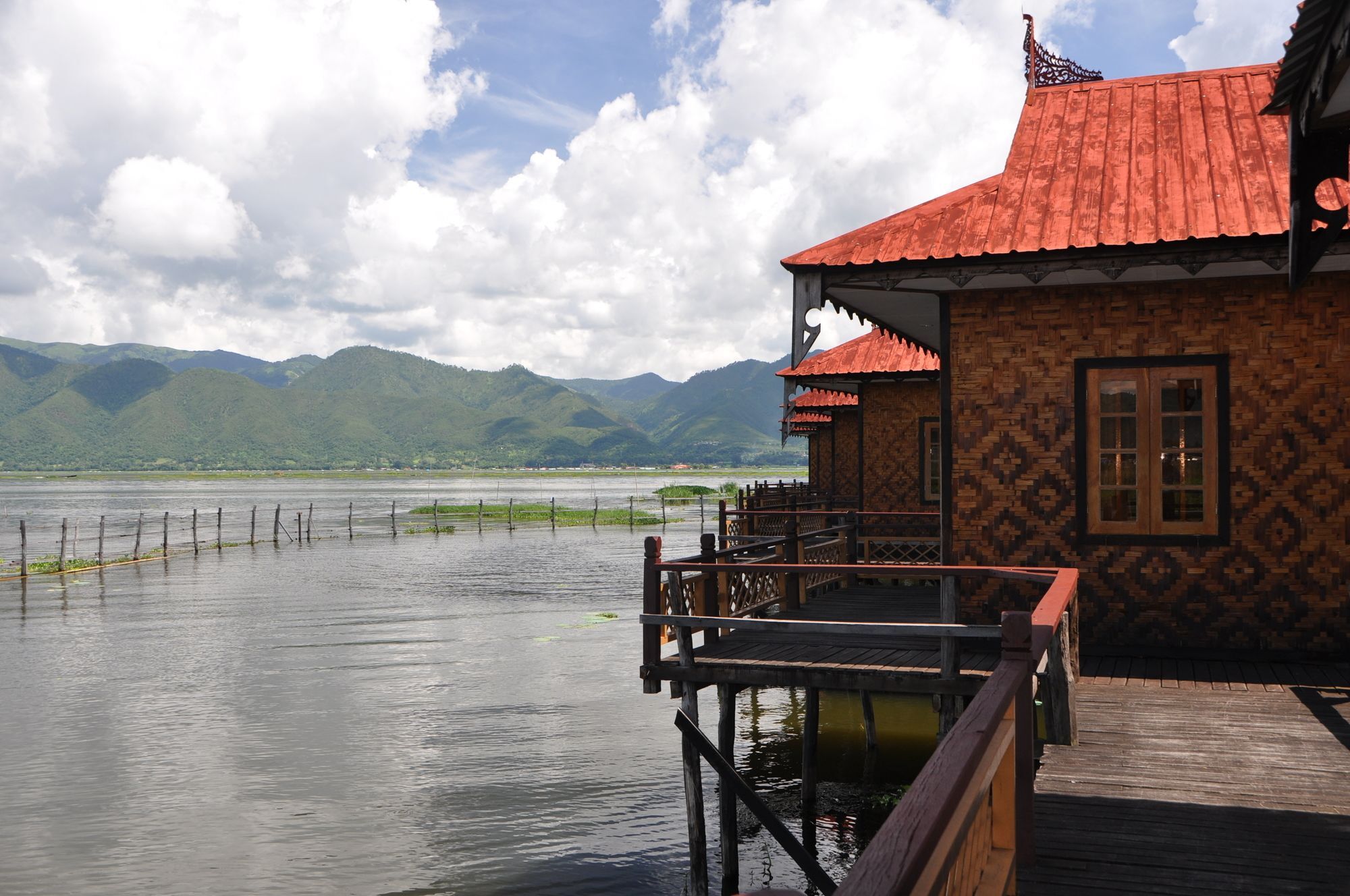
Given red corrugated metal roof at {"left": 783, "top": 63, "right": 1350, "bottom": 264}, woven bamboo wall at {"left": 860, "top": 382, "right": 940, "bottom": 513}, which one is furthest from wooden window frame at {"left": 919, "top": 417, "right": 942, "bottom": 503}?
red corrugated metal roof at {"left": 783, "top": 63, "right": 1350, "bottom": 264}

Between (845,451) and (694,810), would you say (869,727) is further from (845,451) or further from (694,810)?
(845,451)

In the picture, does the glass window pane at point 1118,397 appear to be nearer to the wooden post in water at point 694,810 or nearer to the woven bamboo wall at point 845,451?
the wooden post in water at point 694,810

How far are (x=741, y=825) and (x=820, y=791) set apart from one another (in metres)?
1.31

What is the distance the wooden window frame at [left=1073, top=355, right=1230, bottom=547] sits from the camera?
10.5m

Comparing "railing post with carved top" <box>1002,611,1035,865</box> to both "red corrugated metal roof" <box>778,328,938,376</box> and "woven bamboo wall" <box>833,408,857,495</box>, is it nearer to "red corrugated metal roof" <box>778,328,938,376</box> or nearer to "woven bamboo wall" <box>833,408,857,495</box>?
"red corrugated metal roof" <box>778,328,938,376</box>

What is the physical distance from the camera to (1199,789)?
6.51 meters

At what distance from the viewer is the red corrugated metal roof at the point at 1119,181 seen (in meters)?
10.3

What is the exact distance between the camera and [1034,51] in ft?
47.0

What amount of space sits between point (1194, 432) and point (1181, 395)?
39 cm

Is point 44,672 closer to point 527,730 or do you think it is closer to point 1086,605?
point 527,730

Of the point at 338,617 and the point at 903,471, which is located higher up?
the point at 903,471

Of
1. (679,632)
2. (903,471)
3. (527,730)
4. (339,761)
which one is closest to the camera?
(679,632)

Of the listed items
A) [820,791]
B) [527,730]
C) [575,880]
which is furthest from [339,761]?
[820,791]

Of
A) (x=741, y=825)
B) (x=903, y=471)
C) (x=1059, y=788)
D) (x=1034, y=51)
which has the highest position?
(x=1034, y=51)
